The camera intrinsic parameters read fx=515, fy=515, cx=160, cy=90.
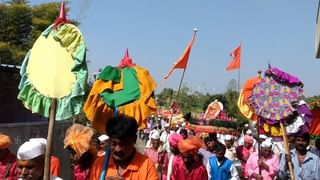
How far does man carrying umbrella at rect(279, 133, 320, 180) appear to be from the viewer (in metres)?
6.61

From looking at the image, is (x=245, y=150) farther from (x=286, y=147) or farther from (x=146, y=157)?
(x=146, y=157)

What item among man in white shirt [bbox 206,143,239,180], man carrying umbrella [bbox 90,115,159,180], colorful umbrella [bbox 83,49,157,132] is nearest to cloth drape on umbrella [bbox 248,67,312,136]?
man in white shirt [bbox 206,143,239,180]

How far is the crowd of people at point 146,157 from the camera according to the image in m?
3.88

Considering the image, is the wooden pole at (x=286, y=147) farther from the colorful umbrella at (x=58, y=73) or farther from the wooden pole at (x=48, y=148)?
the wooden pole at (x=48, y=148)

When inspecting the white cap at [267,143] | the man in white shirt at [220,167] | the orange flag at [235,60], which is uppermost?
the orange flag at [235,60]

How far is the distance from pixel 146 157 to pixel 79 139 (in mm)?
1919

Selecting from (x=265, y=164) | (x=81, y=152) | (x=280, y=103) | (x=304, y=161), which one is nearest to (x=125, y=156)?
(x=81, y=152)

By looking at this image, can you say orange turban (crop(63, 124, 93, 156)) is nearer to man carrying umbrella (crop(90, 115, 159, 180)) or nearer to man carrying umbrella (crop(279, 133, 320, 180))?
man carrying umbrella (crop(90, 115, 159, 180))

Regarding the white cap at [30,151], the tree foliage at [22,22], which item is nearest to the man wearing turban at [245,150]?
the white cap at [30,151]

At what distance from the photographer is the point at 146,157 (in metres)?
3.99

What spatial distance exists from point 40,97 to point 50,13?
77.9 feet

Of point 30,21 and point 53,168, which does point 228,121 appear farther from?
point 30,21

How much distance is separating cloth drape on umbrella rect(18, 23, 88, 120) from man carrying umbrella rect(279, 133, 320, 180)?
3.45 metres

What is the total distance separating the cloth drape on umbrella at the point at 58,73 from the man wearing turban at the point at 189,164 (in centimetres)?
246
